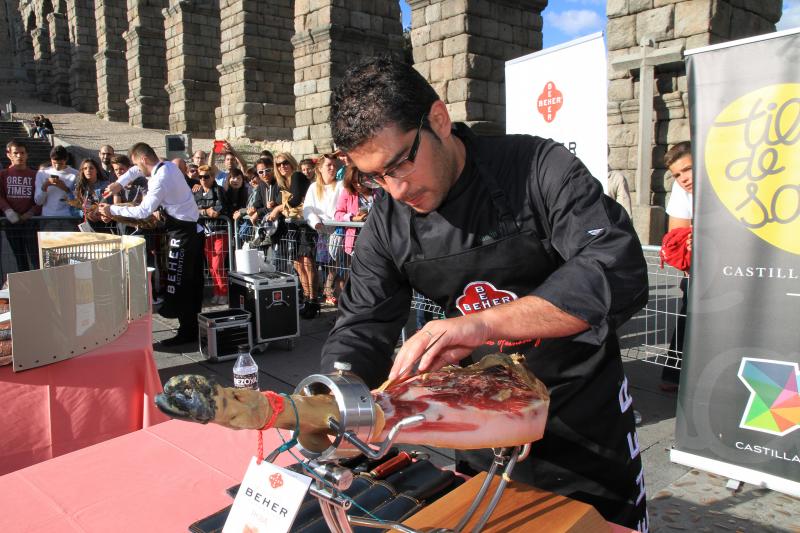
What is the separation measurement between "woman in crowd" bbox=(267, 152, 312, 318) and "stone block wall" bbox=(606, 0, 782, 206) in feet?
18.5

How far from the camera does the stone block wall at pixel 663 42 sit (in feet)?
28.0

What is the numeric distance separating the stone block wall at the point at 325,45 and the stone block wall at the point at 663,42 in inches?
212

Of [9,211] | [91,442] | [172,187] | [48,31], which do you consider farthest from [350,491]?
[48,31]

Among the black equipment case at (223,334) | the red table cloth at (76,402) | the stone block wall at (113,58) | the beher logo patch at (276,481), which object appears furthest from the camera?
the stone block wall at (113,58)

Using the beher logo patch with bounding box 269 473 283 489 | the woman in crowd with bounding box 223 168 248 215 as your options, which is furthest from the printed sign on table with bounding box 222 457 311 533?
the woman in crowd with bounding box 223 168 248 215

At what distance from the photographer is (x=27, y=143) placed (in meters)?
21.9

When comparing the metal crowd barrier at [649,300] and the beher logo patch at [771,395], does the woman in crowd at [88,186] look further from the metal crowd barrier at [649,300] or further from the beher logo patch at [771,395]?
the beher logo patch at [771,395]

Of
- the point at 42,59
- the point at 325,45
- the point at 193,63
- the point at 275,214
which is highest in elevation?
the point at 42,59

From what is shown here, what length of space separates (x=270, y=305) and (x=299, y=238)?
1.53 metres

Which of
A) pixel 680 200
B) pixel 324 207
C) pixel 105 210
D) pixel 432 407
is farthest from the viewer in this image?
pixel 324 207

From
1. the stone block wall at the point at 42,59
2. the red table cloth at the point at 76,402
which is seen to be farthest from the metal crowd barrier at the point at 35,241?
the stone block wall at the point at 42,59

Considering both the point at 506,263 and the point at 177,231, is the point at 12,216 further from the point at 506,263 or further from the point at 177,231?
the point at 506,263

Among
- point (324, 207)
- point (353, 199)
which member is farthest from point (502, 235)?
point (324, 207)

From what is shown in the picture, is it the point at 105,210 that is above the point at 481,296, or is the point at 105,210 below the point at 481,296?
above
